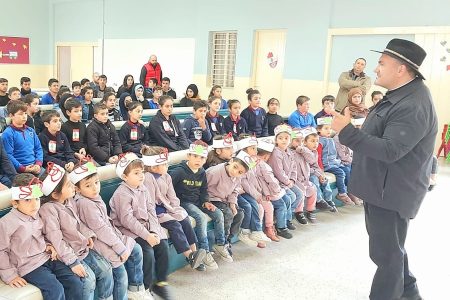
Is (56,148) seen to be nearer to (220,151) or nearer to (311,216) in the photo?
(220,151)

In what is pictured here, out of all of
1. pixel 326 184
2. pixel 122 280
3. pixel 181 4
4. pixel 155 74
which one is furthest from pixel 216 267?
pixel 181 4

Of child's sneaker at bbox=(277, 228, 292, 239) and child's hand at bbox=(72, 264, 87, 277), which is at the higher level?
child's hand at bbox=(72, 264, 87, 277)

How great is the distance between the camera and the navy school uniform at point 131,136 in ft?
15.2

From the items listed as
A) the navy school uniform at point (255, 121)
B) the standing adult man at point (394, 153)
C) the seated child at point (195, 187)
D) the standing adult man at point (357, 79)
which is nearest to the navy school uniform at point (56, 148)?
the seated child at point (195, 187)

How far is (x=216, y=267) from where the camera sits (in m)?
3.12

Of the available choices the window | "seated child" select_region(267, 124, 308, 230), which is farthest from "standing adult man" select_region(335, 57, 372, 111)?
the window

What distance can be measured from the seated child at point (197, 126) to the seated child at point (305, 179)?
114 centimetres

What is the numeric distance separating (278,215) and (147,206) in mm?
1392

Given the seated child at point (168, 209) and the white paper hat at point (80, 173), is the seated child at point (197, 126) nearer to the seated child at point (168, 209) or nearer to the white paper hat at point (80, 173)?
the seated child at point (168, 209)

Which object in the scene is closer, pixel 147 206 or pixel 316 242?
pixel 147 206

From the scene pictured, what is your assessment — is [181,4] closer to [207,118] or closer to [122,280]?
[207,118]

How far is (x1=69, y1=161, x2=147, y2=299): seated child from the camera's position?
2.46 meters

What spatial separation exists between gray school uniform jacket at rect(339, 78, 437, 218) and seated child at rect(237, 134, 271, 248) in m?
1.46

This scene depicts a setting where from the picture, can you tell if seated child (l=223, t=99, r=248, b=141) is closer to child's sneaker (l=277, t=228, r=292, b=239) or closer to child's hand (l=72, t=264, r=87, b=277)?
child's sneaker (l=277, t=228, r=292, b=239)
